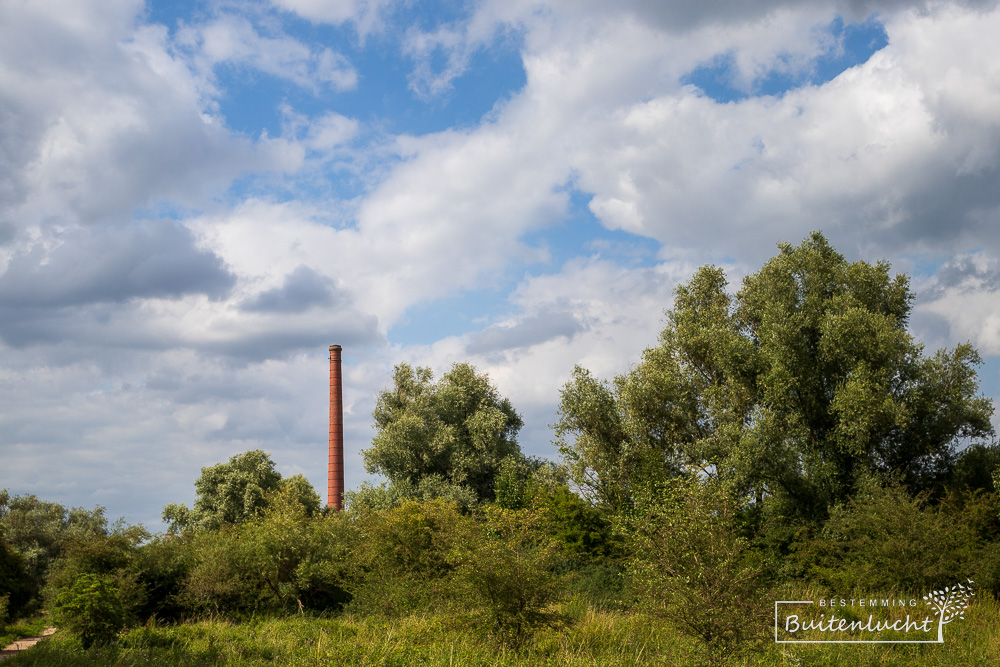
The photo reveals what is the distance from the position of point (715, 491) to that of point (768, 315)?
695 inches

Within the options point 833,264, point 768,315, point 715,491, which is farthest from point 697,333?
point 715,491

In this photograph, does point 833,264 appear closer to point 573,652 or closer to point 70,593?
point 573,652

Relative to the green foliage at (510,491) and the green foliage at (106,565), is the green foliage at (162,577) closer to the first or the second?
the green foliage at (106,565)

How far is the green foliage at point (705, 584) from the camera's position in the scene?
32.0ft

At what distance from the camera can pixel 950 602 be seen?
16.8 meters

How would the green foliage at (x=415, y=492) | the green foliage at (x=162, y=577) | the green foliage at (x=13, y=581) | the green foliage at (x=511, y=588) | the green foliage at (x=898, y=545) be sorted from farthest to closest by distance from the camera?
the green foliage at (x=415, y=492)
the green foliage at (x=162, y=577)
the green foliage at (x=13, y=581)
the green foliage at (x=898, y=545)
the green foliage at (x=511, y=588)

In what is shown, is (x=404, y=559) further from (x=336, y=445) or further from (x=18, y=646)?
(x=336, y=445)

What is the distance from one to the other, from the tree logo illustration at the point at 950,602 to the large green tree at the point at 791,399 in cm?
556

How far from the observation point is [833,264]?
28.5m

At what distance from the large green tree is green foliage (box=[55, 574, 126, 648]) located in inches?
709

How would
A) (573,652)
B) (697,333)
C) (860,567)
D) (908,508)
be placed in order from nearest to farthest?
(573,652) < (908,508) < (860,567) < (697,333)
